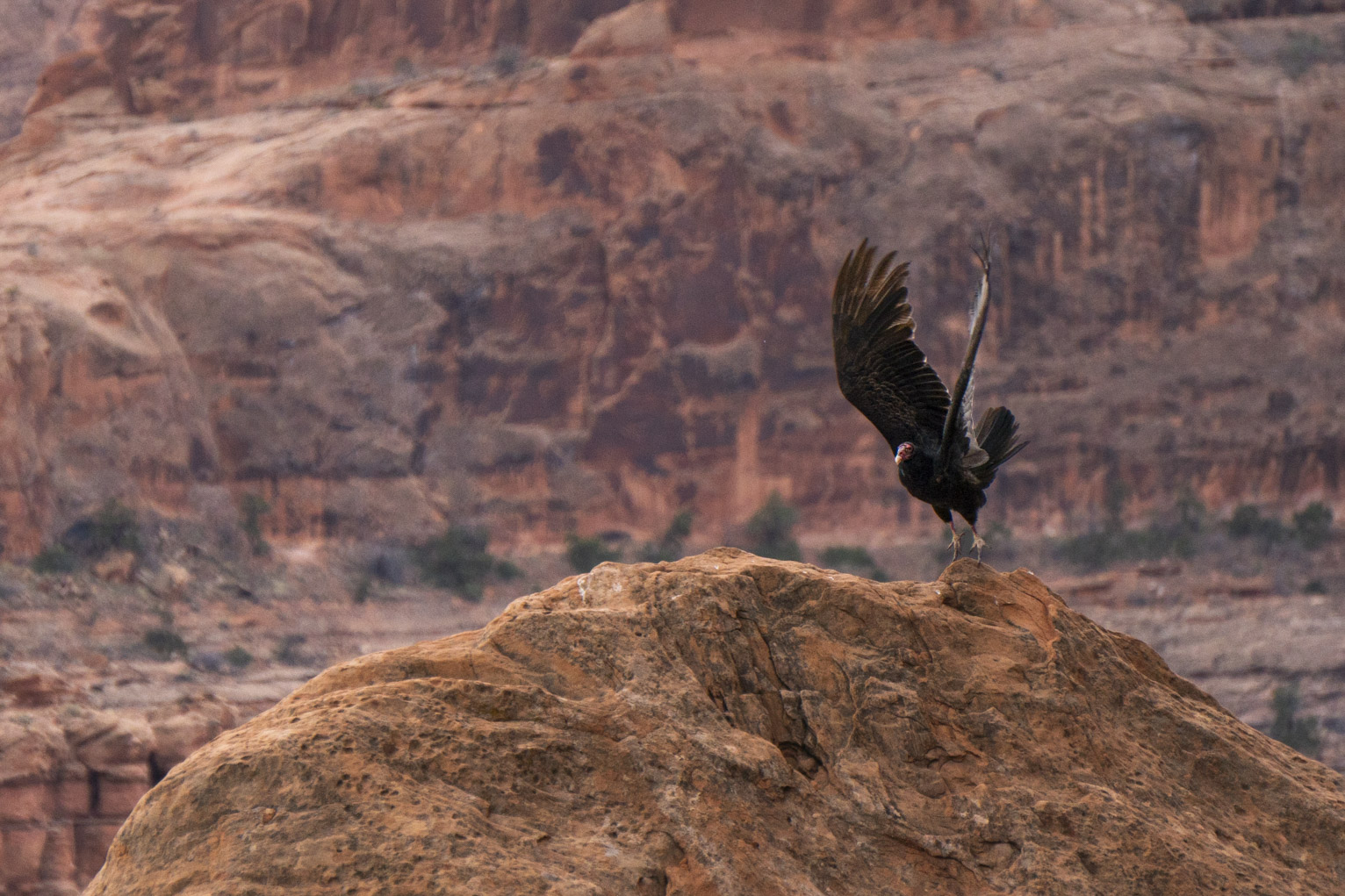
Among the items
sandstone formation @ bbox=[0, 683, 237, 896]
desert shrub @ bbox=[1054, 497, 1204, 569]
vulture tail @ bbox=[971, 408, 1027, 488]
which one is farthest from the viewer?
desert shrub @ bbox=[1054, 497, 1204, 569]

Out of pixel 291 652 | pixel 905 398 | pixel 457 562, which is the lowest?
pixel 457 562

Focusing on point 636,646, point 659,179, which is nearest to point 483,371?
point 659,179

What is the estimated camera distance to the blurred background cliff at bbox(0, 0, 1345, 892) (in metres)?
65.9

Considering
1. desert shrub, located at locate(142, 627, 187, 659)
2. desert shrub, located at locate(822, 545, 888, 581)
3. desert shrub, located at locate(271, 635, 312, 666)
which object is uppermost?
desert shrub, located at locate(142, 627, 187, 659)

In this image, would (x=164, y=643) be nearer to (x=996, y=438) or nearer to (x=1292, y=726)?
(x=1292, y=726)

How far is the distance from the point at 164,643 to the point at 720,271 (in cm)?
3167

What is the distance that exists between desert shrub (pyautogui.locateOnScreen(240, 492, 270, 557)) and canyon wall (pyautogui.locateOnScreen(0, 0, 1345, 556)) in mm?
4652

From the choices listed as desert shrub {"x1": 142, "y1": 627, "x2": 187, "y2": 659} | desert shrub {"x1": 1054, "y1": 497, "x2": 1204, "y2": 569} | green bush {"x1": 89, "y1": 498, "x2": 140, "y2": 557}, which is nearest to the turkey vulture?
desert shrub {"x1": 142, "y1": 627, "x2": 187, "y2": 659}

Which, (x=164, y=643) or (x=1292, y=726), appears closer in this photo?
(x=1292, y=726)

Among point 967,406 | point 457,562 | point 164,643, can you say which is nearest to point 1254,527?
point 457,562

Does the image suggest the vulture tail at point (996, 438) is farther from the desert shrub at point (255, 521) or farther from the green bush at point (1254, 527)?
the green bush at point (1254, 527)

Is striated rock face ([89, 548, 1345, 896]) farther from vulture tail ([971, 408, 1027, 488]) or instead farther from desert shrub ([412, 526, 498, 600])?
desert shrub ([412, 526, 498, 600])

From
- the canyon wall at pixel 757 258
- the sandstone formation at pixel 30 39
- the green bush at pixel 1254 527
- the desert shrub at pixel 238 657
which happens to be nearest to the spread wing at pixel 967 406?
the desert shrub at pixel 238 657

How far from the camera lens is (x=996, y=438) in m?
8.61
